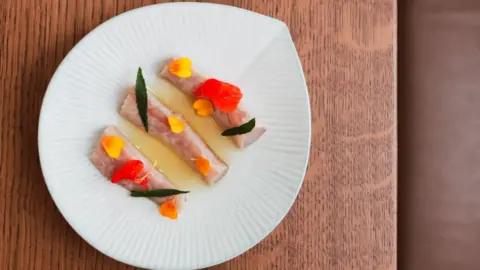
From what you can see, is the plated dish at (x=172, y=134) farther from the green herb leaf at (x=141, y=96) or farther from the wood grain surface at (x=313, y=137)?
the wood grain surface at (x=313, y=137)

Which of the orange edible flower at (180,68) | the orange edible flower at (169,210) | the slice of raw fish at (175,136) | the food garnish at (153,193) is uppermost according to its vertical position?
the orange edible flower at (180,68)

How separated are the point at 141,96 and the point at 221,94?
14 cm

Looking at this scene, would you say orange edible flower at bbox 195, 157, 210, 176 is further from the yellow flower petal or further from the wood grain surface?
the wood grain surface

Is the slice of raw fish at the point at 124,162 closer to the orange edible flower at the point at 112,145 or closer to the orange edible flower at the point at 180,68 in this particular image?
the orange edible flower at the point at 112,145

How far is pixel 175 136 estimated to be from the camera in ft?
3.33

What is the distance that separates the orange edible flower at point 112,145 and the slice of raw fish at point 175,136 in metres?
0.05

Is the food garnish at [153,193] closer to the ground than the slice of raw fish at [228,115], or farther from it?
closer to the ground

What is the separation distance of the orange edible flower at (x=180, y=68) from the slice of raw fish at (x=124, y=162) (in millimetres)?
142

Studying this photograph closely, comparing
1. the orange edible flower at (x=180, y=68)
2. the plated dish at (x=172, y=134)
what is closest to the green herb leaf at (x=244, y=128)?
the plated dish at (x=172, y=134)

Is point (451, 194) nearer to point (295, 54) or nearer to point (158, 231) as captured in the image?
point (295, 54)

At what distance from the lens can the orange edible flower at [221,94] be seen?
3.28 ft

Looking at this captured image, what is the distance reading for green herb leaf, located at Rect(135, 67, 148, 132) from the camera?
99cm

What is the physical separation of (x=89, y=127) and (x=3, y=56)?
203 mm

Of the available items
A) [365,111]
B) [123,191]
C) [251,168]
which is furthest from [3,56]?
[365,111]
